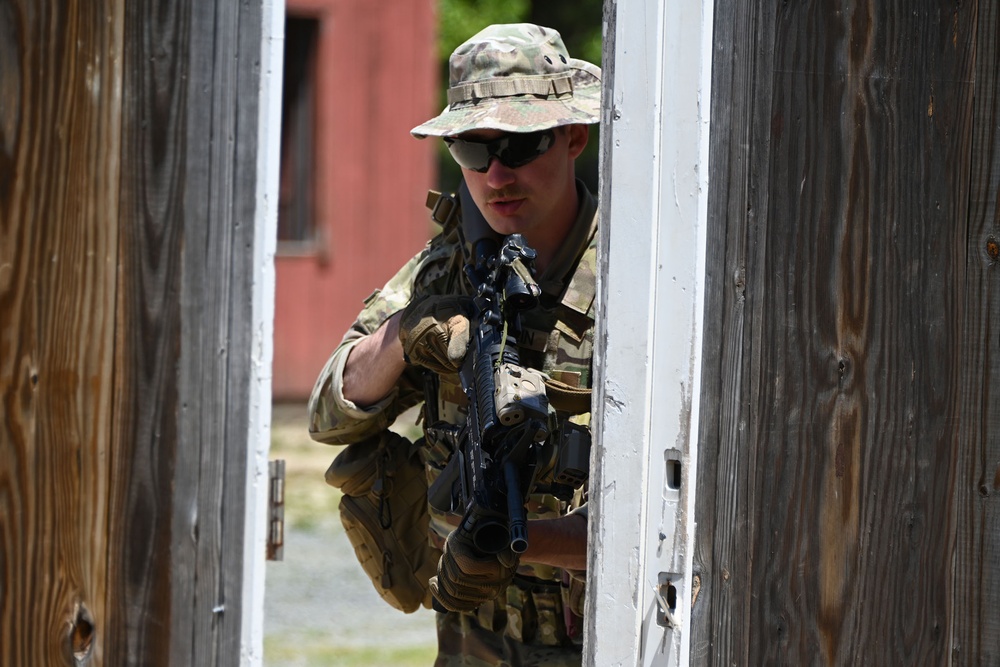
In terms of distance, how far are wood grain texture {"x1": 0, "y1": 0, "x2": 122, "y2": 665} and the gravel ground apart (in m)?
2.66

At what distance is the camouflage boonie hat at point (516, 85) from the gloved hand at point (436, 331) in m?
0.36

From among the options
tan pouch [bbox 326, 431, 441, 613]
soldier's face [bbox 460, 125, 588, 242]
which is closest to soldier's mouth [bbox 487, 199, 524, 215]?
soldier's face [bbox 460, 125, 588, 242]

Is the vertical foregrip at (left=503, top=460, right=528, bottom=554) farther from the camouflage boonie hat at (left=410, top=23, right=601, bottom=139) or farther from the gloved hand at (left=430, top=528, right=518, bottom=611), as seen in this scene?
the camouflage boonie hat at (left=410, top=23, right=601, bottom=139)

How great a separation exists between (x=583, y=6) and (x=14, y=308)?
18.4 m

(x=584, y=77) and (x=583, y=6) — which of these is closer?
(x=584, y=77)

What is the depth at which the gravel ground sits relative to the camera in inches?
233

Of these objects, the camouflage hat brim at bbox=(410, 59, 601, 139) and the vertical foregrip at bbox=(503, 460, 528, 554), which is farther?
the camouflage hat brim at bbox=(410, 59, 601, 139)

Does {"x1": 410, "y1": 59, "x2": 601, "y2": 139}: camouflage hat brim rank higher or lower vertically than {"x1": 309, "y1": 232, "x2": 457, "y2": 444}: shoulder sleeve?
higher

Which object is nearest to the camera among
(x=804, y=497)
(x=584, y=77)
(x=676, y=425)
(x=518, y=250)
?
(x=676, y=425)

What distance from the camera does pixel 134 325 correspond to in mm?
2250

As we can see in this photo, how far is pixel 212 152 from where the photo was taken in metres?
2.25

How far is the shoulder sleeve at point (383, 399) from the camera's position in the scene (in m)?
2.90

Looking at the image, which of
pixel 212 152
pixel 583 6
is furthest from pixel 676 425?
pixel 583 6

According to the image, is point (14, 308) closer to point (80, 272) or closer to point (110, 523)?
point (80, 272)
